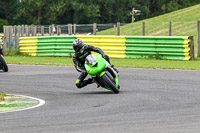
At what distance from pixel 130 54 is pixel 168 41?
1.99 m

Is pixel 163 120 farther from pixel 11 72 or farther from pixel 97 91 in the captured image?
pixel 11 72

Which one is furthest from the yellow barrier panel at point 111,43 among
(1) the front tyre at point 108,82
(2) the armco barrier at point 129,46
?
(1) the front tyre at point 108,82

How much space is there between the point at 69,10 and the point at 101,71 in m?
87.6

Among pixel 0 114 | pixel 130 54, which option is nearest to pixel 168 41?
pixel 130 54

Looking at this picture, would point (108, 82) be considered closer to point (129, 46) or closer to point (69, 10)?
point (129, 46)

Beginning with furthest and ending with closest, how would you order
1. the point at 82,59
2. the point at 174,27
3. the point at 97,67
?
1. the point at 174,27
2. the point at 82,59
3. the point at 97,67

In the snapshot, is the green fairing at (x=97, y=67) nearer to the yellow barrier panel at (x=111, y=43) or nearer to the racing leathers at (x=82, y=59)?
the racing leathers at (x=82, y=59)

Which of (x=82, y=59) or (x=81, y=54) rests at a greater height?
(x=81, y=54)

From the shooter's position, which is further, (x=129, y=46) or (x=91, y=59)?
(x=129, y=46)


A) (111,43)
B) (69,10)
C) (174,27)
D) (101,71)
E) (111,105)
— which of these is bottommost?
Answer: (111,105)

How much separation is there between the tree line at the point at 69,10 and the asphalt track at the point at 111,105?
261ft

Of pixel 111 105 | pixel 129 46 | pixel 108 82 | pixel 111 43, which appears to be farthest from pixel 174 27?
pixel 111 105

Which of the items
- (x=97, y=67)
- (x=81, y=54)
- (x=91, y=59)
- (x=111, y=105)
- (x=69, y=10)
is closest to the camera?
(x=111, y=105)

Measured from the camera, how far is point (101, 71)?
11.4m
